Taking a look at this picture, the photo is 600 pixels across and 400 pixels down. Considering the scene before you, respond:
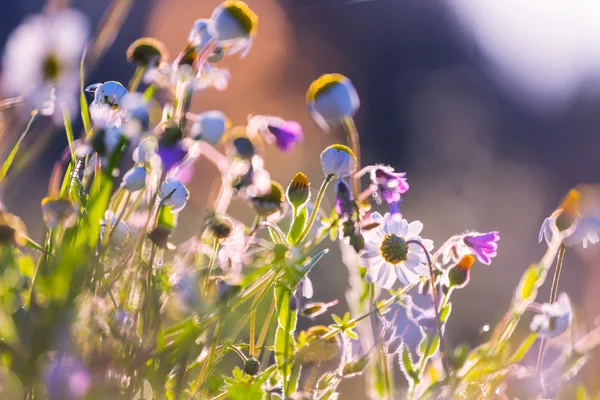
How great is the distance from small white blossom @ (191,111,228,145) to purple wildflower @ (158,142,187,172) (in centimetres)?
2

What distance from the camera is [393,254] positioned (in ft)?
2.34

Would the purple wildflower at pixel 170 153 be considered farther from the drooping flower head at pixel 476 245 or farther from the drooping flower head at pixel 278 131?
the drooping flower head at pixel 476 245

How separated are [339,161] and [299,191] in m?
0.05

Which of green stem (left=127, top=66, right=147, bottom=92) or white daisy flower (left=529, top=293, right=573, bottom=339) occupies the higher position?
green stem (left=127, top=66, right=147, bottom=92)

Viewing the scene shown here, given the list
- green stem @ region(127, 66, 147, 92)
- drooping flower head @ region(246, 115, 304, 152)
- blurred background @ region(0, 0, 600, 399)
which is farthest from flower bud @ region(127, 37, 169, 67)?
blurred background @ region(0, 0, 600, 399)

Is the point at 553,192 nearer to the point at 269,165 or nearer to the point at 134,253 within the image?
the point at 269,165

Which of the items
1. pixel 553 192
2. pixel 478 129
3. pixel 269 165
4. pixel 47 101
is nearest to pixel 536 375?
pixel 47 101

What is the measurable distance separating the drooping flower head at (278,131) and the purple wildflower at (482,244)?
0.60ft

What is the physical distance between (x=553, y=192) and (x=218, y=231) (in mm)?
5121

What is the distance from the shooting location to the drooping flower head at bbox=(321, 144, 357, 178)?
61 cm

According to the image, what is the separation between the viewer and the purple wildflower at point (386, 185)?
0.66m

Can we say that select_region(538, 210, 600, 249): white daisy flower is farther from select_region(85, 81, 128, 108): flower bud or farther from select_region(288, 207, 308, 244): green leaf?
select_region(85, 81, 128, 108): flower bud

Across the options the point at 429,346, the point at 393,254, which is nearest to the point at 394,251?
the point at 393,254

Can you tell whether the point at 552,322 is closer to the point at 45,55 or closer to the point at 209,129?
the point at 209,129
